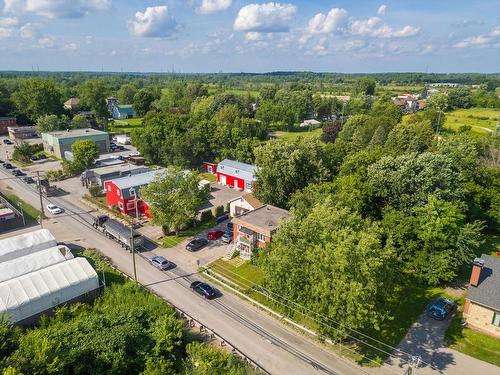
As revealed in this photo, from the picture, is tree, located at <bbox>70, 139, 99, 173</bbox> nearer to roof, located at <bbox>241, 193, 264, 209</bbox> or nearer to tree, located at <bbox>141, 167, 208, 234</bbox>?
tree, located at <bbox>141, 167, 208, 234</bbox>

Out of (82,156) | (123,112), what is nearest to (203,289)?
(82,156)

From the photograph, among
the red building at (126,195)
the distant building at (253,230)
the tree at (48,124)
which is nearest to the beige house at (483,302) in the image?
the distant building at (253,230)

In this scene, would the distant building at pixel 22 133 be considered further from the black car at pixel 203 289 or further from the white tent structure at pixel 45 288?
the black car at pixel 203 289

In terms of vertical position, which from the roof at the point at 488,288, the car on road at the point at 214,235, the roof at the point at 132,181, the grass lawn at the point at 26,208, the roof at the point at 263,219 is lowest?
the grass lawn at the point at 26,208

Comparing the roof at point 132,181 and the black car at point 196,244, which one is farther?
the roof at point 132,181

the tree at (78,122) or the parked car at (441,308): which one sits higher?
the tree at (78,122)

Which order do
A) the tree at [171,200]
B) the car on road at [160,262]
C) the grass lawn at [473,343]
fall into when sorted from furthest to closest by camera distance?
the tree at [171,200] → the car on road at [160,262] → the grass lawn at [473,343]

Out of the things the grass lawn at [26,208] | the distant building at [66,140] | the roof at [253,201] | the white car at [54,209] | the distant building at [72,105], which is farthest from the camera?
the distant building at [72,105]
